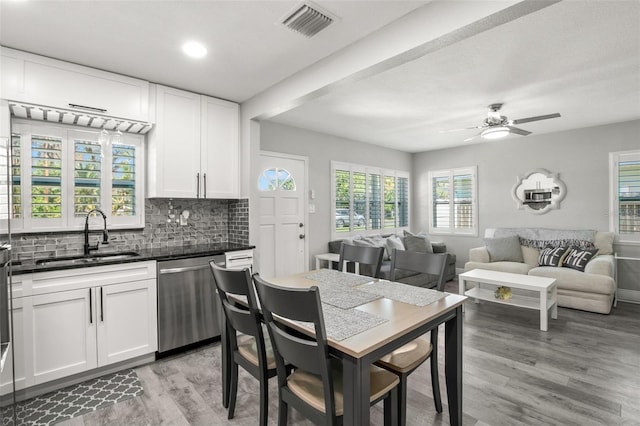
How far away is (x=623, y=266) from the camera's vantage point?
4613 mm

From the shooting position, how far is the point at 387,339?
131cm

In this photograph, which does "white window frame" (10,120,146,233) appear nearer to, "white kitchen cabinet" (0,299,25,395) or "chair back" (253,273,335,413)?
"white kitchen cabinet" (0,299,25,395)

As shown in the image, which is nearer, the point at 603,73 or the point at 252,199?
the point at 603,73

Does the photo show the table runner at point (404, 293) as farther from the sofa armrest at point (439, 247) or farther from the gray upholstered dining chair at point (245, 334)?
the sofa armrest at point (439, 247)

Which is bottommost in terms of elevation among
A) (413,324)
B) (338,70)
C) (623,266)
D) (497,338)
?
(497,338)

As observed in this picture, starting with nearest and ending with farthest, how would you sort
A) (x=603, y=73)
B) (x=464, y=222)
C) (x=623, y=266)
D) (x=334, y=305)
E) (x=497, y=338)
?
(x=334, y=305)
(x=603, y=73)
(x=497, y=338)
(x=623, y=266)
(x=464, y=222)

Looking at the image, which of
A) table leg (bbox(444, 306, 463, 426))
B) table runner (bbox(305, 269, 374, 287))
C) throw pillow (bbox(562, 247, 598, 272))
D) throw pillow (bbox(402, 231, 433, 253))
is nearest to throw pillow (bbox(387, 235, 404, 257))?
throw pillow (bbox(402, 231, 433, 253))

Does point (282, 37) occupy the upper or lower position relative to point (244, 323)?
upper

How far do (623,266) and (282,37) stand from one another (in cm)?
553

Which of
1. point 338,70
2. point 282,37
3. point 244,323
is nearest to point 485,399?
point 244,323

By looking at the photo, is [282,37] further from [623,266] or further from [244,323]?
[623,266]

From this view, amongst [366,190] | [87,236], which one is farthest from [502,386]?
[366,190]

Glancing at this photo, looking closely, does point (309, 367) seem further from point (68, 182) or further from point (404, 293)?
point (68, 182)

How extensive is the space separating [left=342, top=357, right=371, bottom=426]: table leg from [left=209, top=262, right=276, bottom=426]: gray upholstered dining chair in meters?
0.59
